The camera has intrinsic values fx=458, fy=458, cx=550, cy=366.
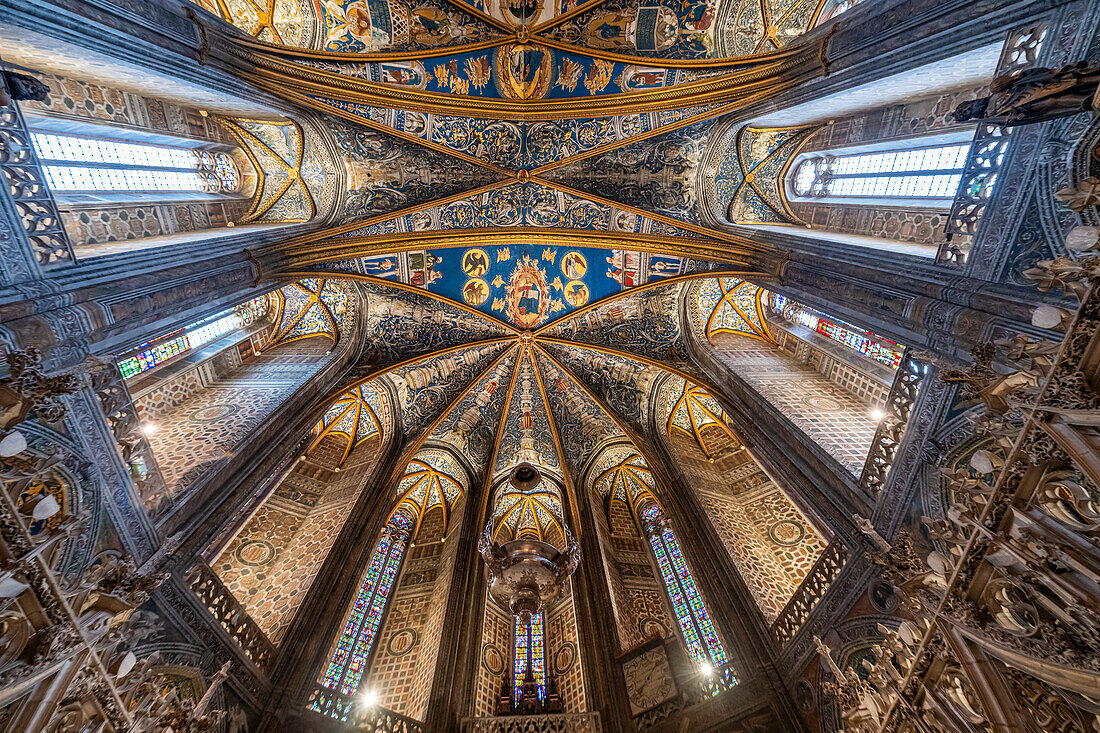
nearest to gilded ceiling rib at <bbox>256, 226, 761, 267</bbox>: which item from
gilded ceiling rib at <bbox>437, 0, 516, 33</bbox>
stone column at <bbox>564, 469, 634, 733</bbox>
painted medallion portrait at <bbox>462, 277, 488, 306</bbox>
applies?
painted medallion portrait at <bbox>462, 277, 488, 306</bbox>

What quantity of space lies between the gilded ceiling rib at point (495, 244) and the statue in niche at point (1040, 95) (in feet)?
13.4

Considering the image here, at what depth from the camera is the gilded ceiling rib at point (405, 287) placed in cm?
977

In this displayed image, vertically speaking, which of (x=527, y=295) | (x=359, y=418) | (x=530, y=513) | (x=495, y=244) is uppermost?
(x=495, y=244)

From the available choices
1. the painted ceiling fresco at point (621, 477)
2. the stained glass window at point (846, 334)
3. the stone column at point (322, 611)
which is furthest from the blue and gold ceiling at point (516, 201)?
the stone column at point (322, 611)

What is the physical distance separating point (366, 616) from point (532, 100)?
12.3m

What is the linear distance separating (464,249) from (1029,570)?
39.7 feet

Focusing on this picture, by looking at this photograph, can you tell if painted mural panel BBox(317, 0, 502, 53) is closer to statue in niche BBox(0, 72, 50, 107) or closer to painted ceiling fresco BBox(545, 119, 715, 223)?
painted ceiling fresco BBox(545, 119, 715, 223)

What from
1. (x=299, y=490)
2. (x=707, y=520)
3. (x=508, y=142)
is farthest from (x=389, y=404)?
(x=707, y=520)

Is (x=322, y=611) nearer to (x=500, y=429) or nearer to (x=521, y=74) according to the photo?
(x=500, y=429)

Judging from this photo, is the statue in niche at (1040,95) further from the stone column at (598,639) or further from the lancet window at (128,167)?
the lancet window at (128,167)

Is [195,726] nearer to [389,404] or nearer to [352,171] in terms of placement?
[389,404]

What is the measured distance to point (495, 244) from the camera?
12.7 metres

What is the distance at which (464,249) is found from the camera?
12.8 meters

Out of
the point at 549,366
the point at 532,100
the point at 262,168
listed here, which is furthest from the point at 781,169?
the point at 262,168
